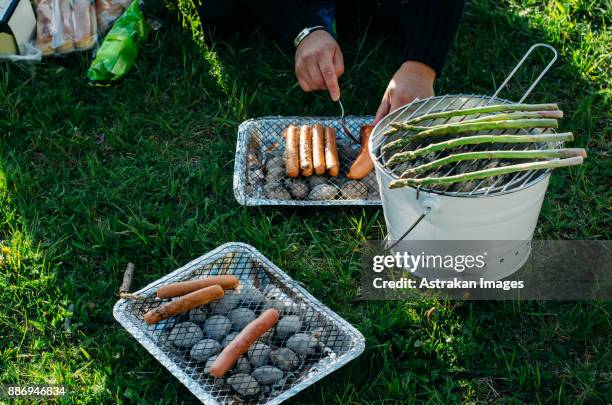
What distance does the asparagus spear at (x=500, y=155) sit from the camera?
3.34 meters

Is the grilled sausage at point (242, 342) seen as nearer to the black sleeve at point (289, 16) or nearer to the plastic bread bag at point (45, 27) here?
the black sleeve at point (289, 16)

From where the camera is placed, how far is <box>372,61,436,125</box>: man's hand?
4113 mm

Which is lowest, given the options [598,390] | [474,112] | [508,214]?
[598,390]

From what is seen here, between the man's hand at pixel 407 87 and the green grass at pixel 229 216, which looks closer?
the green grass at pixel 229 216

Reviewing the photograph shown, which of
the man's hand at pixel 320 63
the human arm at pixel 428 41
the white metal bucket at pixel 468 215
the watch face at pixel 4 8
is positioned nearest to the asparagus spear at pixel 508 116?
the white metal bucket at pixel 468 215

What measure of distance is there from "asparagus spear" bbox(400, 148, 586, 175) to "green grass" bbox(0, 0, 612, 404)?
742 mm

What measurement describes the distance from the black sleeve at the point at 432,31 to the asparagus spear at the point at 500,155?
112cm

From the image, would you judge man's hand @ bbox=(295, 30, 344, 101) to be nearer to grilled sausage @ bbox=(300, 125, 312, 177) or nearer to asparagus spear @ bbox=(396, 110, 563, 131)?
grilled sausage @ bbox=(300, 125, 312, 177)

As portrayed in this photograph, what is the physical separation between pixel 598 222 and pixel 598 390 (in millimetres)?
1153

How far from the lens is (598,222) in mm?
4227

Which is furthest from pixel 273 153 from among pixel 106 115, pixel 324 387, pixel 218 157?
pixel 324 387

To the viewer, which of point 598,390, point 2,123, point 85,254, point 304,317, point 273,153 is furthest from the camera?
point 2,123

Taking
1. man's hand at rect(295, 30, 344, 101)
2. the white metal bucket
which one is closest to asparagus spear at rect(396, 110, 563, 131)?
the white metal bucket

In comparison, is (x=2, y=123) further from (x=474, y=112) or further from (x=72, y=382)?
(x=474, y=112)
